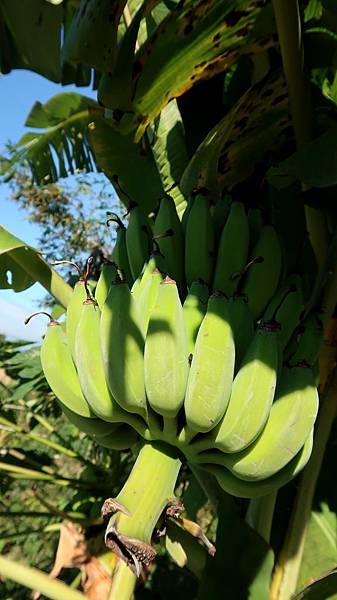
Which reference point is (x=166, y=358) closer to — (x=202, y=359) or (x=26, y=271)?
(x=202, y=359)

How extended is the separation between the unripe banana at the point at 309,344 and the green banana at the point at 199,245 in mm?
144

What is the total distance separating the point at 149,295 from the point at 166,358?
113 mm

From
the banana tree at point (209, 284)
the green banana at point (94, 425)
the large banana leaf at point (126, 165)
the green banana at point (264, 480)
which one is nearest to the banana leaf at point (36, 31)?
the banana tree at point (209, 284)

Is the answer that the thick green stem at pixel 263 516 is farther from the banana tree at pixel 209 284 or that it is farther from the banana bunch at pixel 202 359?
the banana bunch at pixel 202 359

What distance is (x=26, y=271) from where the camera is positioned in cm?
78

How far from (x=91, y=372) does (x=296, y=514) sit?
→ 0.48m

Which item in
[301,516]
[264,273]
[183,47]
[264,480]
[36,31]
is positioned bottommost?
[301,516]

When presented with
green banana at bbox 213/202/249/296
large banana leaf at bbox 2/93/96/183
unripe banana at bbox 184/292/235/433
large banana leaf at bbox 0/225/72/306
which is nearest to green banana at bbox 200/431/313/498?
unripe banana at bbox 184/292/235/433

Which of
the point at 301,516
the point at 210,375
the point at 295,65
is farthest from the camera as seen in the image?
the point at 301,516

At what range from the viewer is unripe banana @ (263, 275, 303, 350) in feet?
2.05

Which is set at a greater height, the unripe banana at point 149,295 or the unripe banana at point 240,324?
the unripe banana at point 149,295

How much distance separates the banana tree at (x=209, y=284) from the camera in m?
0.52

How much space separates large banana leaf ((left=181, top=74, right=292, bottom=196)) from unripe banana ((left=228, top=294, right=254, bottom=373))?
27 cm

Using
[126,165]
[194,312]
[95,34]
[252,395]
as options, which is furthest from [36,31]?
[252,395]
